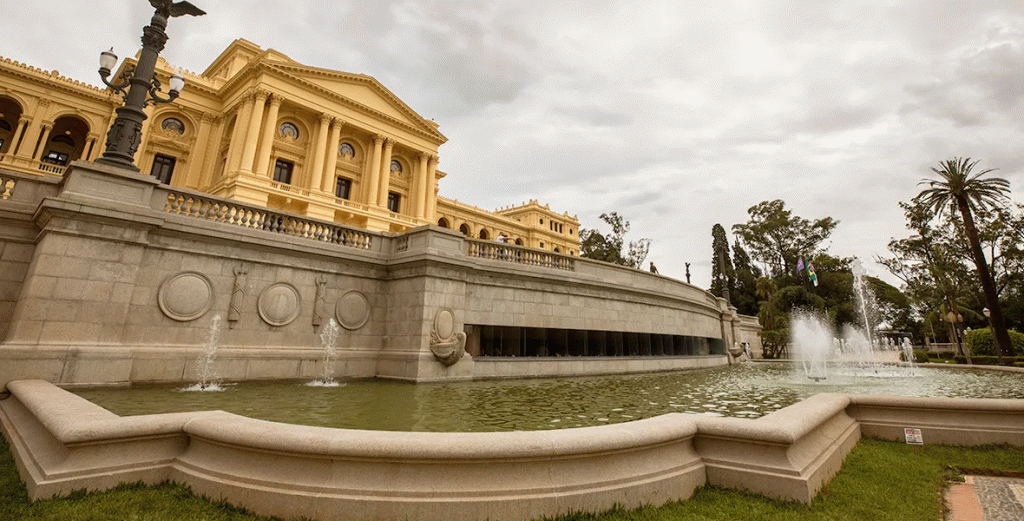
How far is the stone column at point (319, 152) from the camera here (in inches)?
1470

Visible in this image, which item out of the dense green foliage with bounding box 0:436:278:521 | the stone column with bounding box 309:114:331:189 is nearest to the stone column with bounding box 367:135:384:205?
the stone column with bounding box 309:114:331:189

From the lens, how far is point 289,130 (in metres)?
39.9

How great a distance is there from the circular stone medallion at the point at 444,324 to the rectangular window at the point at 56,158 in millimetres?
44526

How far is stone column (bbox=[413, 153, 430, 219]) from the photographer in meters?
46.1

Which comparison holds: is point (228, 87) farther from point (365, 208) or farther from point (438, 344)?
point (438, 344)

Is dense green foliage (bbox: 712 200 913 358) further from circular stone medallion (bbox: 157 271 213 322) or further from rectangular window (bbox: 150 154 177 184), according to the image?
rectangular window (bbox: 150 154 177 184)

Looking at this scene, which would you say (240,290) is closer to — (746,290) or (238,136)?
(238,136)

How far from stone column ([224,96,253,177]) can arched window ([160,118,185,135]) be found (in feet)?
20.2

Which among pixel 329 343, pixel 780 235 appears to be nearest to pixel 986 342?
pixel 780 235

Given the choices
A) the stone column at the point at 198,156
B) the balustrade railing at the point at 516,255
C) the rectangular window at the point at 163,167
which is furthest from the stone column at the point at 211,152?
the balustrade railing at the point at 516,255

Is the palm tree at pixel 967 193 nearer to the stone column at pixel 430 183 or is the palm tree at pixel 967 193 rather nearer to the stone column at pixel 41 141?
the stone column at pixel 430 183

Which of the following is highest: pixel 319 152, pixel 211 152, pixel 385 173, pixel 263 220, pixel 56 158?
pixel 385 173

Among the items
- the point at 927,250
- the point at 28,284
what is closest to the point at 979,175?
the point at 927,250

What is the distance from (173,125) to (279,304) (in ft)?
123
